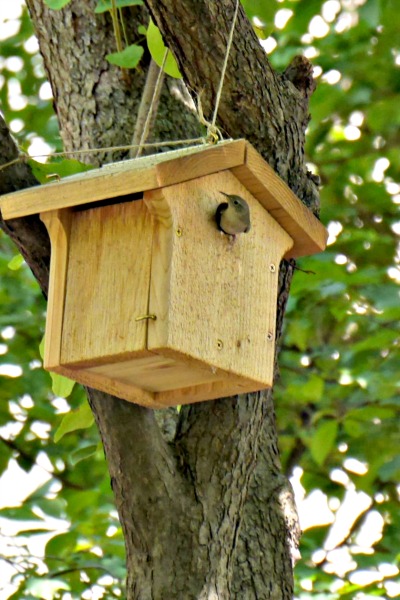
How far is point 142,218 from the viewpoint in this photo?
1828 mm

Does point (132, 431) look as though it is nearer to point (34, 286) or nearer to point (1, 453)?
point (1, 453)

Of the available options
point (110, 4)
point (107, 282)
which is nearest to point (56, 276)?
point (107, 282)

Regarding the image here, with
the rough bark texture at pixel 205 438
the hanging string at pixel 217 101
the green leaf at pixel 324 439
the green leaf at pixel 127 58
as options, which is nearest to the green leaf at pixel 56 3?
the green leaf at pixel 127 58

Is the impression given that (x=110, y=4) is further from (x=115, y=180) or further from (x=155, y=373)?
(x=155, y=373)

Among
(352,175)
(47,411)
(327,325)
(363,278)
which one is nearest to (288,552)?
(363,278)

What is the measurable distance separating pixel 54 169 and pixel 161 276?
0.42m

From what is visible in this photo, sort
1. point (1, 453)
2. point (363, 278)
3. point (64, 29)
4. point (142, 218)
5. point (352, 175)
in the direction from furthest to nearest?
point (352, 175)
point (1, 453)
point (363, 278)
point (64, 29)
point (142, 218)

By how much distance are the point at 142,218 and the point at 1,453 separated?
88.7 inches

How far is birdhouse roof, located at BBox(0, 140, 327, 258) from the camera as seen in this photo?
5.78 feet

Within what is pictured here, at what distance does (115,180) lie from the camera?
5.82ft

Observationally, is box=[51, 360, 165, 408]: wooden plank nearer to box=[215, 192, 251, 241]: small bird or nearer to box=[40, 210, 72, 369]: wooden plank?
box=[40, 210, 72, 369]: wooden plank

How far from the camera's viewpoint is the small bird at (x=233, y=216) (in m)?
1.86

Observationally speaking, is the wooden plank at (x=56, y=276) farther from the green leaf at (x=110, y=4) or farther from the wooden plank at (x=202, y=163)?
the green leaf at (x=110, y=4)

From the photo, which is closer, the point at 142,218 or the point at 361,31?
the point at 142,218
